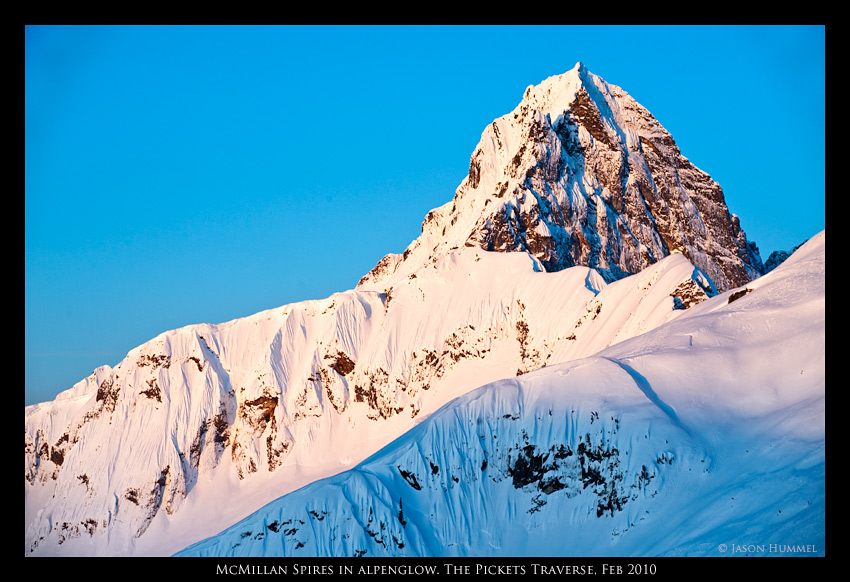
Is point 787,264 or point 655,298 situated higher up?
point 655,298

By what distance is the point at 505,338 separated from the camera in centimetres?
19225

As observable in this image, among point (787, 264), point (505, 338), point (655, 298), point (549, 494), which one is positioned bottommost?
point (549, 494)

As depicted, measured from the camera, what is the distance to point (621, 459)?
98.7m

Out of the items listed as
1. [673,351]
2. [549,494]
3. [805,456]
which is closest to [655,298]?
[673,351]

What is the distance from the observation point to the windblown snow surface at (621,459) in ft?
294

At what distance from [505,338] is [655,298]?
160ft

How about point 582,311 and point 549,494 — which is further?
Answer: point 582,311

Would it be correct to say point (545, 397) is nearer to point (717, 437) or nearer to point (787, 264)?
point (717, 437)

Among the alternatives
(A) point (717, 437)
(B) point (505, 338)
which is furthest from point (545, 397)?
(B) point (505, 338)

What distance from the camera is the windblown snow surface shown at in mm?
89500
